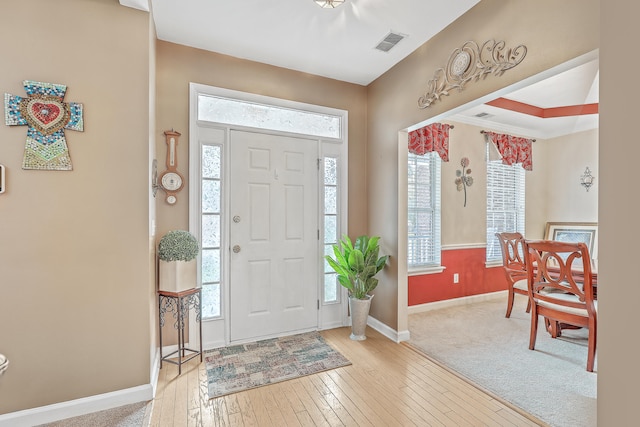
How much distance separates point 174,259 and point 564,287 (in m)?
3.25

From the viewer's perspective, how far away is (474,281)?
14.5 feet

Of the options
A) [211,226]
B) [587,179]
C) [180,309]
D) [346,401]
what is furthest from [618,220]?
[587,179]

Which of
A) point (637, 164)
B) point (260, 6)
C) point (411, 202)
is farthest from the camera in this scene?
point (411, 202)

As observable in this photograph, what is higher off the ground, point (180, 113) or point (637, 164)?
point (180, 113)

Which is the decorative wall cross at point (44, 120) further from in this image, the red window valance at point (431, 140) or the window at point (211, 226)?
the red window valance at point (431, 140)

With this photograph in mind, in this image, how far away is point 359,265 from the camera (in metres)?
3.07

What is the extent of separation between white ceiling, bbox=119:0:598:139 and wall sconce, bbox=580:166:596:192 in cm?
190

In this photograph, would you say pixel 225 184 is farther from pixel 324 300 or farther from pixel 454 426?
pixel 454 426

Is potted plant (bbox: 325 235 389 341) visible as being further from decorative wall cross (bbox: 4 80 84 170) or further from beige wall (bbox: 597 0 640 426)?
beige wall (bbox: 597 0 640 426)

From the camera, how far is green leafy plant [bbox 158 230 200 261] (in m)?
2.40

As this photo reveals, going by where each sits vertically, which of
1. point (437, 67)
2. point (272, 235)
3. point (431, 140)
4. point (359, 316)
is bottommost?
point (359, 316)

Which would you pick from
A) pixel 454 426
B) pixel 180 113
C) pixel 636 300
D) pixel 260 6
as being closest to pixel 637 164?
pixel 636 300

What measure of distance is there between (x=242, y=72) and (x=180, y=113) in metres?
0.74

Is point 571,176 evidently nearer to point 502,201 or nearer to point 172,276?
point 502,201
